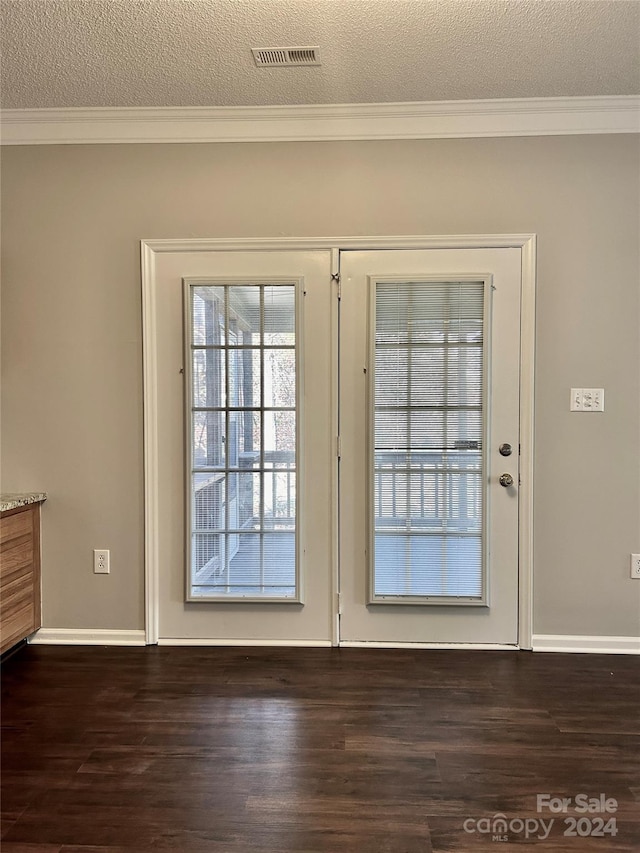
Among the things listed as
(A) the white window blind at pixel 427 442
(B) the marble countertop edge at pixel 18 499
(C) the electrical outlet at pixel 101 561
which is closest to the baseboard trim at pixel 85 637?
(C) the electrical outlet at pixel 101 561

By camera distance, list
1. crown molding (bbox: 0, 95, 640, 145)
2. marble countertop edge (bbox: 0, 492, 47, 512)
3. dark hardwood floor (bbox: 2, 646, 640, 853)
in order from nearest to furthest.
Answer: dark hardwood floor (bbox: 2, 646, 640, 853), marble countertop edge (bbox: 0, 492, 47, 512), crown molding (bbox: 0, 95, 640, 145)

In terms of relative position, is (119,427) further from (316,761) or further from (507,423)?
(507,423)

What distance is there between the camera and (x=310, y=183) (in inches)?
95.2

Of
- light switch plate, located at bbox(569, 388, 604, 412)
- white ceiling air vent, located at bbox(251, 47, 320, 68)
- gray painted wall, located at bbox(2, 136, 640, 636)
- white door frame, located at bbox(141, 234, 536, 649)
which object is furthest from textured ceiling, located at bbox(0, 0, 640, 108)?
light switch plate, located at bbox(569, 388, 604, 412)

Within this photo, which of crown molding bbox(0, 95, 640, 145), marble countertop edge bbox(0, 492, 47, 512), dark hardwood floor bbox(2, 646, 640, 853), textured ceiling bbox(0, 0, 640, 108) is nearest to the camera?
dark hardwood floor bbox(2, 646, 640, 853)

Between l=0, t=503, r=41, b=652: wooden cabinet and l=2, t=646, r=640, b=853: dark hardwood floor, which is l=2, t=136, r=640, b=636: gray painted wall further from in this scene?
l=2, t=646, r=640, b=853: dark hardwood floor

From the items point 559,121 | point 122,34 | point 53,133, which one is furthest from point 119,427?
point 559,121

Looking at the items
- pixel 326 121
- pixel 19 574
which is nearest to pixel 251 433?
pixel 19 574

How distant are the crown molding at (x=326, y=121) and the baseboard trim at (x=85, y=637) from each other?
2454 mm

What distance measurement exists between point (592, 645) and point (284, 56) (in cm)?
301

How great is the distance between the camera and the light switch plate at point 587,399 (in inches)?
94.4

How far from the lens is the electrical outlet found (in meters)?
2.51

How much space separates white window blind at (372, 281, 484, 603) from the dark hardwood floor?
392 millimetres

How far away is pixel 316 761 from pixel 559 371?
6.47 feet
